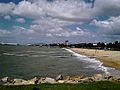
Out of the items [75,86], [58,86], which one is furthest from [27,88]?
[75,86]

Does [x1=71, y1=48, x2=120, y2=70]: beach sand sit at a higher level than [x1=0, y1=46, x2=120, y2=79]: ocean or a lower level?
higher

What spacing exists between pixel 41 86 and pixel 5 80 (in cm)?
1375

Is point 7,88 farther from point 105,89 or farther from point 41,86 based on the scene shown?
point 105,89

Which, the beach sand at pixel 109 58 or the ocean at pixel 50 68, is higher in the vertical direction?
the beach sand at pixel 109 58

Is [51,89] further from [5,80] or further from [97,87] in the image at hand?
[5,80]

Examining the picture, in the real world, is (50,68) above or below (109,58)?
below

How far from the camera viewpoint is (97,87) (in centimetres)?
2009

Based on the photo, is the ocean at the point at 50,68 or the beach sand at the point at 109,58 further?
the beach sand at the point at 109,58

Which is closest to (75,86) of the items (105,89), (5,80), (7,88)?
(105,89)

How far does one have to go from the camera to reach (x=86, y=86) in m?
20.3

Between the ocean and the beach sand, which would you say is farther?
the beach sand

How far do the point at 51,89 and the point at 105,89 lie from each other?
4173 mm

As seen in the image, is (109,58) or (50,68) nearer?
(50,68)

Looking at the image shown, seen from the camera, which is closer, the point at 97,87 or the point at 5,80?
the point at 97,87
